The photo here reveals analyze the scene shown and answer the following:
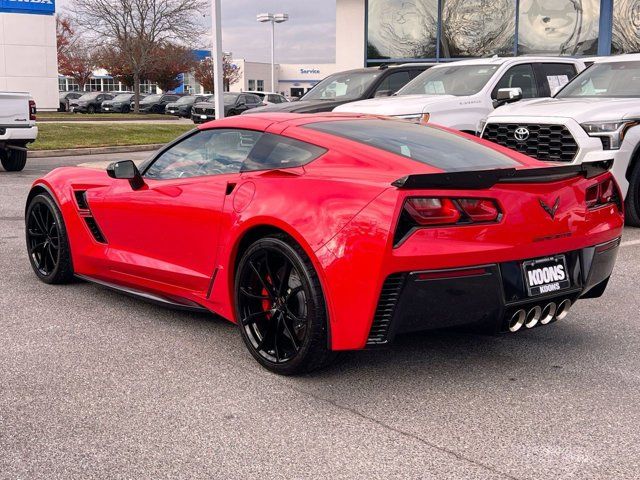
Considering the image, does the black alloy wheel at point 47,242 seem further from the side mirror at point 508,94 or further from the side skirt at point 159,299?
the side mirror at point 508,94

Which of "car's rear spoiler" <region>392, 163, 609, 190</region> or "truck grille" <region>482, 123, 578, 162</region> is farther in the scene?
"truck grille" <region>482, 123, 578, 162</region>

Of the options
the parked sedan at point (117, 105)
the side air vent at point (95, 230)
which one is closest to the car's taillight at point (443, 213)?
the side air vent at point (95, 230)

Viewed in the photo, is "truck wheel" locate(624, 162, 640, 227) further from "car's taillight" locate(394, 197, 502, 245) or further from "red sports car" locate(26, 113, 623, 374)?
"car's taillight" locate(394, 197, 502, 245)

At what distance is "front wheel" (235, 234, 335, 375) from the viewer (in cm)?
388

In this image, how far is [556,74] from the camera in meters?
12.3

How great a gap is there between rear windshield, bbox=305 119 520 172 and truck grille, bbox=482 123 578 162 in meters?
3.94

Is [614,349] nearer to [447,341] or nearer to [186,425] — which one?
[447,341]

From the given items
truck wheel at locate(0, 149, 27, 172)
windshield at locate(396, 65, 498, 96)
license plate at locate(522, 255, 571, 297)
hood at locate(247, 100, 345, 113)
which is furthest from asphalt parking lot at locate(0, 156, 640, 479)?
truck wheel at locate(0, 149, 27, 172)

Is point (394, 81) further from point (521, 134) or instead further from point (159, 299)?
point (159, 299)

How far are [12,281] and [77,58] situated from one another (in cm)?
7173

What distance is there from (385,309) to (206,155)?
185 centimetres

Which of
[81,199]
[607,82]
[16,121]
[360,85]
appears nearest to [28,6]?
[16,121]

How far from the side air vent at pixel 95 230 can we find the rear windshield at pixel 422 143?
5.87ft

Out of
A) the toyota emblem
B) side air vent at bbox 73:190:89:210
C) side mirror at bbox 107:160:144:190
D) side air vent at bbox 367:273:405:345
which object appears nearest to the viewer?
side air vent at bbox 367:273:405:345
